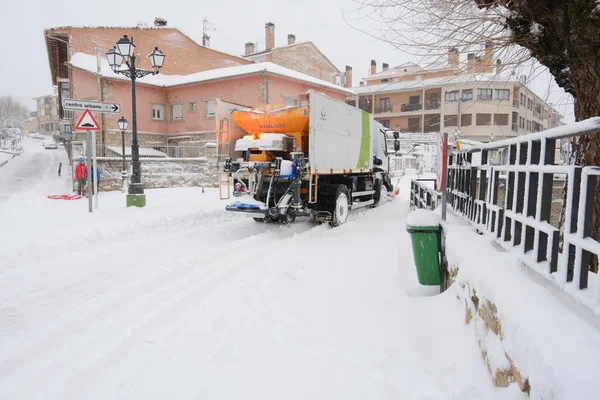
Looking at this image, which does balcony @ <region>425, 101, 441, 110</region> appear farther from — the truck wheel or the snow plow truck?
the truck wheel

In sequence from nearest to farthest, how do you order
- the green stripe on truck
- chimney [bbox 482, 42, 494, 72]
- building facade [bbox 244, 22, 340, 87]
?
chimney [bbox 482, 42, 494, 72]
the green stripe on truck
building facade [bbox 244, 22, 340, 87]

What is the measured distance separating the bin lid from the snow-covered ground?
2.68ft

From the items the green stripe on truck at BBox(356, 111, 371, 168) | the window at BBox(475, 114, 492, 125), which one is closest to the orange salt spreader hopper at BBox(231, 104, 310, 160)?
the green stripe on truck at BBox(356, 111, 371, 168)

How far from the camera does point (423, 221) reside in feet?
15.0

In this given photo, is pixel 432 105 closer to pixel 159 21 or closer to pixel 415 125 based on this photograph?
pixel 415 125

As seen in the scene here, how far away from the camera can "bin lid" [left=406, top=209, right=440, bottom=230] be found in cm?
451

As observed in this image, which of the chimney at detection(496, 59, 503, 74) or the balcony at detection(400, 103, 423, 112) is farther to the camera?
the balcony at detection(400, 103, 423, 112)

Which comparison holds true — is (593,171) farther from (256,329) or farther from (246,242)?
(246,242)

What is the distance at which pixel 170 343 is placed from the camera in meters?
3.54

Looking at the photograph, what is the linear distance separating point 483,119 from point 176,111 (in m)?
31.5

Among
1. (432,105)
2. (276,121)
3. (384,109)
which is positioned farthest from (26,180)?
(432,105)

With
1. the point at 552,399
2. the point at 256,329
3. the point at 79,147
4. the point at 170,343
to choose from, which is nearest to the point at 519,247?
the point at 552,399

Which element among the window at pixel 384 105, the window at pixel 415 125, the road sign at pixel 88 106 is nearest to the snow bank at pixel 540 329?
the road sign at pixel 88 106

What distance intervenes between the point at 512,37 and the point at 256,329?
4.09 metres
